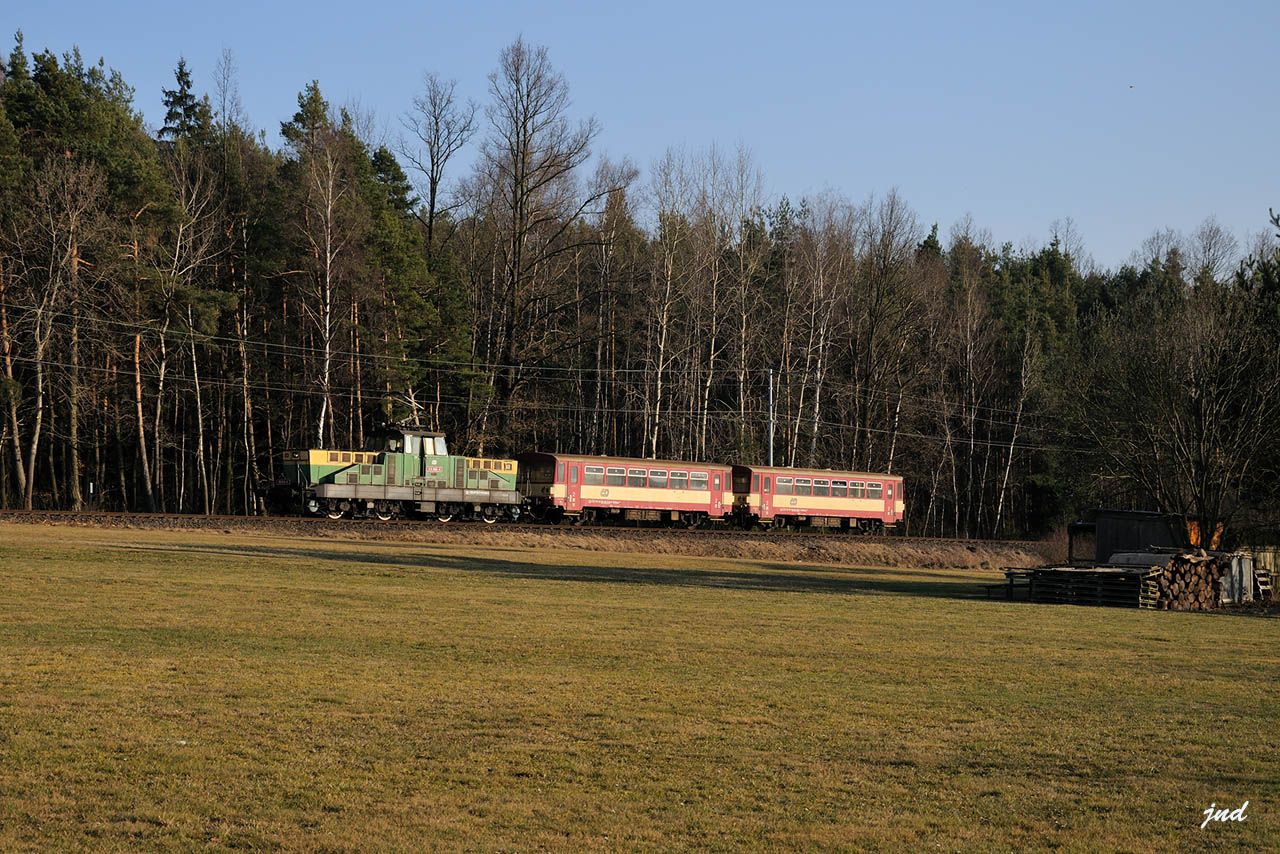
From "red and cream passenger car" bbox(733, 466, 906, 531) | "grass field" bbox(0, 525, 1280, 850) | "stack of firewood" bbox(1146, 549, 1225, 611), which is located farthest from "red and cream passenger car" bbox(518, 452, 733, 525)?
"grass field" bbox(0, 525, 1280, 850)

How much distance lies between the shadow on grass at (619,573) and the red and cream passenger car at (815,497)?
20017 mm

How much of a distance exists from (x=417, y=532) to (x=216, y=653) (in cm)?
2615

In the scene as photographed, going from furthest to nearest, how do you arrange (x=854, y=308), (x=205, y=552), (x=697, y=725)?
(x=854, y=308) < (x=205, y=552) < (x=697, y=725)

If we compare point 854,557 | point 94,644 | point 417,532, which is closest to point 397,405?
point 417,532

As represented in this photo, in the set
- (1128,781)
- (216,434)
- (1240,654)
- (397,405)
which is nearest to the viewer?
(1128,781)

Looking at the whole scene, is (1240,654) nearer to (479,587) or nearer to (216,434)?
(479,587)

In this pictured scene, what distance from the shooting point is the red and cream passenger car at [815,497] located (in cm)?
5772

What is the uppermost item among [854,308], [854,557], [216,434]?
[854,308]

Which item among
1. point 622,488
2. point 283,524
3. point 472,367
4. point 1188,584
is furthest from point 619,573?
point 472,367

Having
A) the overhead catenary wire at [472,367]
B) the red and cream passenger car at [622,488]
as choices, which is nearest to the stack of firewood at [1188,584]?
the red and cream passenger car at [622,488]

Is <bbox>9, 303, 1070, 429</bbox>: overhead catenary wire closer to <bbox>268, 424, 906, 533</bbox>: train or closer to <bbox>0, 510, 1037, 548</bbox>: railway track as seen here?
<bbox>268, 424, 906, 533</bbox>: train

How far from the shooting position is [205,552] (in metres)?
31.4

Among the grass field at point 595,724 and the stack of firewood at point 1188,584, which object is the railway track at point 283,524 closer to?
the grass field at point 595,724

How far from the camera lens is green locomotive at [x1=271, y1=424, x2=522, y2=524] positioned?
4681 centimetres
